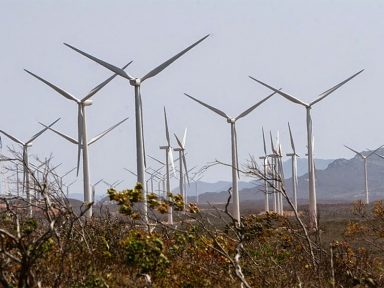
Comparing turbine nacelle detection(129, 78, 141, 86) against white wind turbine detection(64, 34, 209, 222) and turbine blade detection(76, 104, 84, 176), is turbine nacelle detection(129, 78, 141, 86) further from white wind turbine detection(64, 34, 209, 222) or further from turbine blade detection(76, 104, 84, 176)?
turbine blade detection(76, 104, 84, 176)

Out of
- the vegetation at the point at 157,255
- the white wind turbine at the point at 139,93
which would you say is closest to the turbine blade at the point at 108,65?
the white wind turbine at the point at 139,93

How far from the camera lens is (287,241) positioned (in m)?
28.0

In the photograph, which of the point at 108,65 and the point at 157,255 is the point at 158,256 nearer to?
the point at 157,255

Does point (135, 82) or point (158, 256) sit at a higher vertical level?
point (135, 82)

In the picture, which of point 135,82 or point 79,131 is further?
point 79,131

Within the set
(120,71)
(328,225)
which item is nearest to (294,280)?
(120,71)

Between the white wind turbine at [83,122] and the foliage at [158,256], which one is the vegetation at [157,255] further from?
the white wind turbine at [83,122]

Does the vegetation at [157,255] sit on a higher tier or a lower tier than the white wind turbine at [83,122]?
lower

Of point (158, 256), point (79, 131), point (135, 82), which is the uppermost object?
point (135, 82)

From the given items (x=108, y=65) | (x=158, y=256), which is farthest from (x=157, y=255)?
(x=108, y=65)

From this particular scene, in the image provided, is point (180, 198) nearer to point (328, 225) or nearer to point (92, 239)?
point (92, 239)

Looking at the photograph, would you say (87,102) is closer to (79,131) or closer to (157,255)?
(79,131)

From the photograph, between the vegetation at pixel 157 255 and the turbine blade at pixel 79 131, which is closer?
the vegetation at pixel 157 255

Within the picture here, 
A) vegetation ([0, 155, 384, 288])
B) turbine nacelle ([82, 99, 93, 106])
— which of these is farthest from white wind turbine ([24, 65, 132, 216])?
vegetation ([0, 155, 384, 288])
